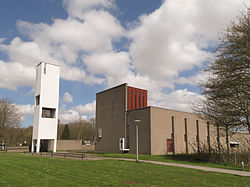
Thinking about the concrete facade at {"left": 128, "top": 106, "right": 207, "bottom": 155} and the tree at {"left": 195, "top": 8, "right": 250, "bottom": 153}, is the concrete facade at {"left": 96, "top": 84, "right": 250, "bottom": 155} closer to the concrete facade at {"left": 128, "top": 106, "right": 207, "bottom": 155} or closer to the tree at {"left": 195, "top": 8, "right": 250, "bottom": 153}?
the concrete facade at {"left": 128, "top": 106, "right": 207, "bottom": 155}

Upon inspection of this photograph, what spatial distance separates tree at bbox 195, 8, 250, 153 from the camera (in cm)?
1644

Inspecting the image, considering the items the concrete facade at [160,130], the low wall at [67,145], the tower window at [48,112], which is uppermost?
the tower window at [48,112]

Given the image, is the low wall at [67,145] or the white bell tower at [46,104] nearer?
the white bell tower at [46,104]

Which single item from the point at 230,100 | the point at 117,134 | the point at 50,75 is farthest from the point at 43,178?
the point at 50,75

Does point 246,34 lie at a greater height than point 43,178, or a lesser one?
greater

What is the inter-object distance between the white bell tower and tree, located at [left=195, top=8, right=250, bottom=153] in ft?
84.2

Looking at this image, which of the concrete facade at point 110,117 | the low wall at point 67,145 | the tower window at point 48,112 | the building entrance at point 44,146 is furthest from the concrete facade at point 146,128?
the low wall at point 67,145

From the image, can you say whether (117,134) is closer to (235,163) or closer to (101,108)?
(101,108)

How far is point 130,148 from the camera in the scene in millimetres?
31922

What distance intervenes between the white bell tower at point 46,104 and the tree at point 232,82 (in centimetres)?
2566

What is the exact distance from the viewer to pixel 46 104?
34750mm

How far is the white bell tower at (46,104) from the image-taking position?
34.0m

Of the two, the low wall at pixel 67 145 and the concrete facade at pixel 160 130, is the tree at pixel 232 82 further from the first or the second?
the low wall at pixel 67 145

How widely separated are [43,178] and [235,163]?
15424 millimetres
